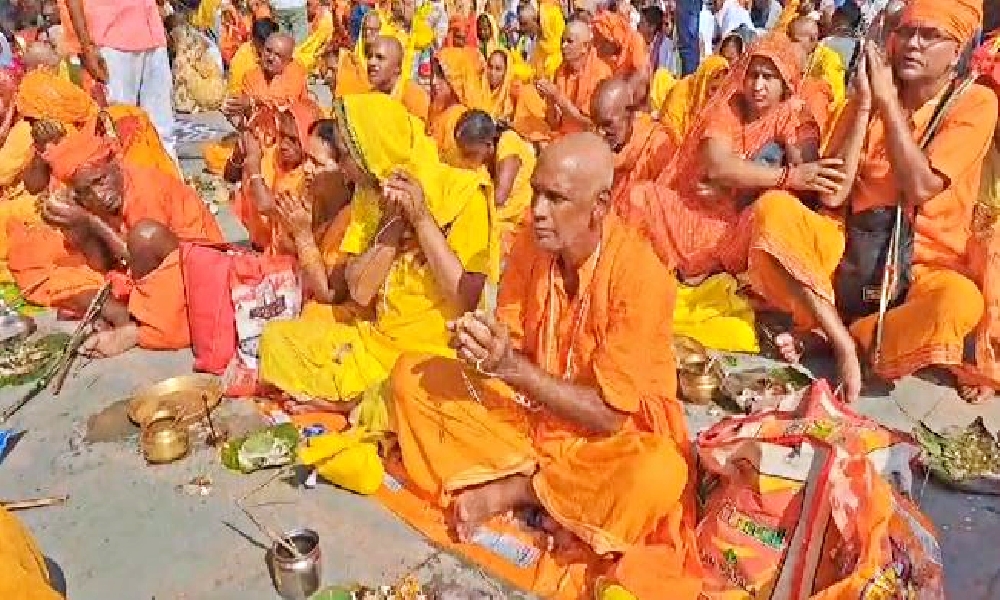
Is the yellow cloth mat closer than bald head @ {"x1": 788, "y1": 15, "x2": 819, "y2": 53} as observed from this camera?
Yes

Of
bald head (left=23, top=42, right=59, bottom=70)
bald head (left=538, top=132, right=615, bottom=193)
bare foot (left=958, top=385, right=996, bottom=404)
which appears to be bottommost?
bare foot (left=958, top=385, right=996, bottom=404)

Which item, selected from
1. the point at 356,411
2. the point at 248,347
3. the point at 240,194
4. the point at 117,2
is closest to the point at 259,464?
the point at 356,411

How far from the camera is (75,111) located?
621 centimetres

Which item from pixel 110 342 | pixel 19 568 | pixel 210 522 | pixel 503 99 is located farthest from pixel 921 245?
pixel 503 99

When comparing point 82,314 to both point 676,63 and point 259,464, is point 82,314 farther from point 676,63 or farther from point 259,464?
point 676,63

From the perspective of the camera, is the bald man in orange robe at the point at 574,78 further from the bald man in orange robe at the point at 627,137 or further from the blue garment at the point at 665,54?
the blue garment at the point at 665,54

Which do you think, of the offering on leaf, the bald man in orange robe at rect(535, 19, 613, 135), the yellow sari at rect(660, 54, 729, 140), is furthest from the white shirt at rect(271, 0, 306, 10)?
the offering on leaf

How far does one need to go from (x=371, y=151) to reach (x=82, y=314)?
8.44ft

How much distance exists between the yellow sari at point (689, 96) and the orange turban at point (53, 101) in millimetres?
3907

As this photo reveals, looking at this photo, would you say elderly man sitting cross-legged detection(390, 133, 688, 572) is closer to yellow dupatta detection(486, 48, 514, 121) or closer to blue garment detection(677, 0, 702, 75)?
yellow dupatta detection(486, 48, 514, 121)

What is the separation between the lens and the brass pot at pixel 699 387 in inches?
167

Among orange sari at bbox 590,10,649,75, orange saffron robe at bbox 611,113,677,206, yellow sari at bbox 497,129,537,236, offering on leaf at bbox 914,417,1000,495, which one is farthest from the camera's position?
orange sari at bbox 590,10,649,75

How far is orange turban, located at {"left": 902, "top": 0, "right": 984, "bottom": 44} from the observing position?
152 inches

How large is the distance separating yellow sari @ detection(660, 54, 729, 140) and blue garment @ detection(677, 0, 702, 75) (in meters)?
4.32
